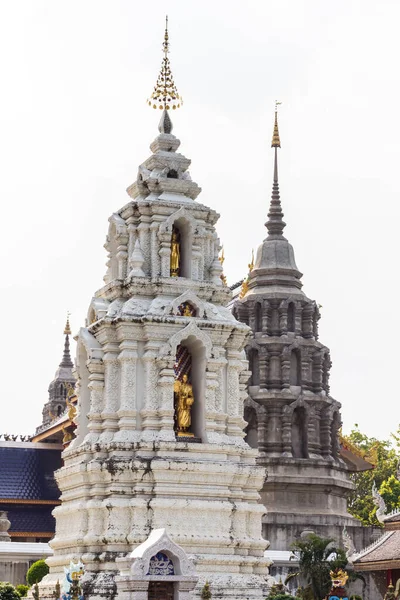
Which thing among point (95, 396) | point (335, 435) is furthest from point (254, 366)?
point (95, 396)

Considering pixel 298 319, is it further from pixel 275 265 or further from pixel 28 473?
pixel 28 473

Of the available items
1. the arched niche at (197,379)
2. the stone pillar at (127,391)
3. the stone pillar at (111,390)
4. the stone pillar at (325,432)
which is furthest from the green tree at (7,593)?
the stone pillar at (325,432)

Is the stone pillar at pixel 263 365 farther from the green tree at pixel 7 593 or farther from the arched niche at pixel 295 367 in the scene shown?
the green tree at pixel 7 593

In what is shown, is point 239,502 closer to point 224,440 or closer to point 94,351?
point 224,440

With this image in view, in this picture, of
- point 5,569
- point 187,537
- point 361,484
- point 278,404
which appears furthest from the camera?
point 361,484

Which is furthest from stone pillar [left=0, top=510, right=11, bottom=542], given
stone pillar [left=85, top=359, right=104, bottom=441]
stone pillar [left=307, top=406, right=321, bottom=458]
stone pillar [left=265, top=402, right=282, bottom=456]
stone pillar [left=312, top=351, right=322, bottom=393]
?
stone pillar [left=85, top=359, right=104, bottom=441]

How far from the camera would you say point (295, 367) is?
184 feet

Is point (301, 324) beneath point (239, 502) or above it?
above

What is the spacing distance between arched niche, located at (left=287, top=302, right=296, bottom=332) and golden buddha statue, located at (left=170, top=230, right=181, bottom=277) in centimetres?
2630

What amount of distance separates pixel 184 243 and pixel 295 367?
26.6 metres

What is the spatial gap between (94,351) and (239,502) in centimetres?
466

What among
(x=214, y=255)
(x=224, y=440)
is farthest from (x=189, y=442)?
(x=214, y=255)

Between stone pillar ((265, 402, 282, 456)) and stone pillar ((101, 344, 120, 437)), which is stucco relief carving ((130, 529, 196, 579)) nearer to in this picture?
stone pillar ((101, 344, 120, 437))

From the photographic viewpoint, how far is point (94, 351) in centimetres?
2878
